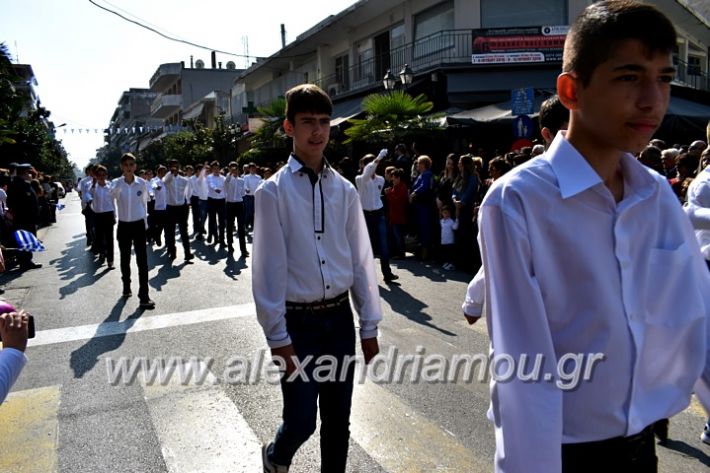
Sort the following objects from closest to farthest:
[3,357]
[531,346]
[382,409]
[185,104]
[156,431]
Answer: [531,346] < [3,357] < [156,431] < [382,409] < [185,104]

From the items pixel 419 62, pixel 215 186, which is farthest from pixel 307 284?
pixel 419 62

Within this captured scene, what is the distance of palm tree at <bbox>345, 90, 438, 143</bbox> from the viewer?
1459 centimetres

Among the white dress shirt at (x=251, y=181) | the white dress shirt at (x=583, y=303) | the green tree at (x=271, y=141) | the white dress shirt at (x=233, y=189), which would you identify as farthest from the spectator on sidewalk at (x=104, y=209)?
the white dress shirt at (x=583, y=303)

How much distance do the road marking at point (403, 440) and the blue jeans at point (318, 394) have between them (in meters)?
0.84

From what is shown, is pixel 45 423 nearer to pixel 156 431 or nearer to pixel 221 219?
pixel 156 431

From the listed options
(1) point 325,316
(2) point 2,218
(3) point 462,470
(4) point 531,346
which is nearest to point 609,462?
(4) point 531,346

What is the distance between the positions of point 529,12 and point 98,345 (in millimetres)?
18826

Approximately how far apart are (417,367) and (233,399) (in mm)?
1697

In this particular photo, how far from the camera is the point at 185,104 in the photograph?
68.2 meters

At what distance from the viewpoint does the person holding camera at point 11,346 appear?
229 centimetres

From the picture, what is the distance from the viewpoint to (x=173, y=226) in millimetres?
13062

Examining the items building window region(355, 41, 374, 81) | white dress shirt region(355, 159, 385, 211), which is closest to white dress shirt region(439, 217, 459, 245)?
white dress shirt region(355, 159, 385, 211)

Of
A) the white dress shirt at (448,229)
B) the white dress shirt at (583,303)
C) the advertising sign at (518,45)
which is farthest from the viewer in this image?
the advertising sign at (518,45)

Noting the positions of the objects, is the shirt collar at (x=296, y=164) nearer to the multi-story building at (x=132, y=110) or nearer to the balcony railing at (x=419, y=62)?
the balcony railing at (x=419, y=62)
